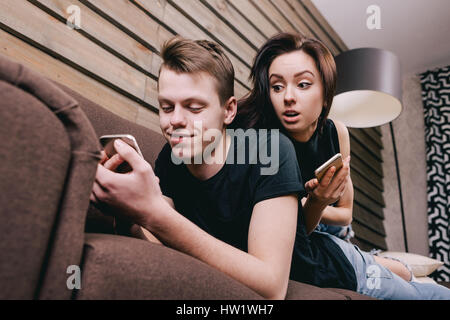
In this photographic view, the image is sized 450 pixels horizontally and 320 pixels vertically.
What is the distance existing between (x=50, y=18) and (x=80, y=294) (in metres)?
1.26

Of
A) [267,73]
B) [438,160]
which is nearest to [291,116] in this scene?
[267,73]

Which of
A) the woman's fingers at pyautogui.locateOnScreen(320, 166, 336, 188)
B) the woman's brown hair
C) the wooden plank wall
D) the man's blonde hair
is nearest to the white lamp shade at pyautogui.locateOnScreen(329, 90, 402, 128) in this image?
the wooden plank wall

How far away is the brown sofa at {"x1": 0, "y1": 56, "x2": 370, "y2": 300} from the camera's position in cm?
43

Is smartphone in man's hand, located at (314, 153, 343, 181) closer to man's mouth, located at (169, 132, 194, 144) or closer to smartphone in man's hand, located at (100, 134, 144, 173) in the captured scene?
man's mouth, located at (169, 132, 194, 144)

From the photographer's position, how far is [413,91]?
4.74m

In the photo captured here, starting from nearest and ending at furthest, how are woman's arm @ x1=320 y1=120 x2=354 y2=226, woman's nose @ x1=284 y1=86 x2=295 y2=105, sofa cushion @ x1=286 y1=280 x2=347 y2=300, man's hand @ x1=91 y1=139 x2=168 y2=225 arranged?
man's hand @ x1=91 y1=139 x2=168 y2=225 → sofa cushion @ x1=286 y1=280 x2=347 y2=300 → woman's nose @ x1=284 y1=86 x2=295 y2=105 → woman's arm @ x1=320 y1=120 x2=354 y2=226

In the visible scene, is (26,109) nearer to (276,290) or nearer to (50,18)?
(276,290)

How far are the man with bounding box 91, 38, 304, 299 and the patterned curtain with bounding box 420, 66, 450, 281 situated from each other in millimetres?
3923

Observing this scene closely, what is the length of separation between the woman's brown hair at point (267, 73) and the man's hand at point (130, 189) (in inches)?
29.2

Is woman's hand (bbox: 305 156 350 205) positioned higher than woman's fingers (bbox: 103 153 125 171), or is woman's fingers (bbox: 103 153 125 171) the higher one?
woman's hand (bbox: 305 156 350 205)

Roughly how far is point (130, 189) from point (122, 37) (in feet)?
4.12

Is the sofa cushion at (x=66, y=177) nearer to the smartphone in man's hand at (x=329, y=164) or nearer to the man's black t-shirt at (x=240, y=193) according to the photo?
the man's black t-shirt at (x=240, y=193)

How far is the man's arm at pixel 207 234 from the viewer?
0.67 m

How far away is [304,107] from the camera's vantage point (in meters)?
1.41
